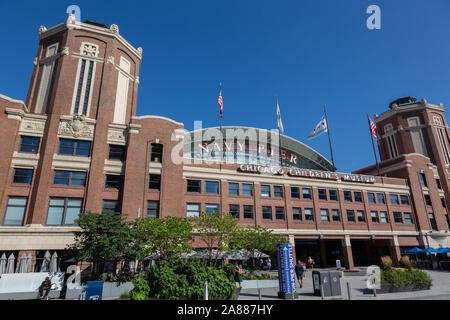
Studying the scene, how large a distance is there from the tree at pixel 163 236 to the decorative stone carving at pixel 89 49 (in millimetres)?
24260

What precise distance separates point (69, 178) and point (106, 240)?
12.5m

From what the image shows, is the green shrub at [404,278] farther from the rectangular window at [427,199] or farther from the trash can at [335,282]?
the rectangular window at [427,199]

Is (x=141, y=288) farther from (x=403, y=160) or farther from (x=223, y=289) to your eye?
(x=403, y=160)

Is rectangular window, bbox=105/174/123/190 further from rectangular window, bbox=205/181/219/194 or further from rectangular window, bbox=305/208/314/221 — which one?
rectangular window, bbox=305/208/314/221

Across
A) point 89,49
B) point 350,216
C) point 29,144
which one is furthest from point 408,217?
point 29,144

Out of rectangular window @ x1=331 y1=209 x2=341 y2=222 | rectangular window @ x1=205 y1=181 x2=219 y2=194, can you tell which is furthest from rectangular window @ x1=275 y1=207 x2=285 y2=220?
rectangular window @ x1=205 y1=181 x2=219 y2=194

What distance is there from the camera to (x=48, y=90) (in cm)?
3562

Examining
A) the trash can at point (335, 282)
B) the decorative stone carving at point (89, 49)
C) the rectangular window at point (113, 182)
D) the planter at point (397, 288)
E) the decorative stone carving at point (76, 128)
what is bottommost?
the planter at point (397, 288)

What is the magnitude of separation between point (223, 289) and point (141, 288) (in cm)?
385

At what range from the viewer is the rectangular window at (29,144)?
103 ft

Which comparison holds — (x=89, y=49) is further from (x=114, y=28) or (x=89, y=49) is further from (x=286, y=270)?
(x=286, y=270)

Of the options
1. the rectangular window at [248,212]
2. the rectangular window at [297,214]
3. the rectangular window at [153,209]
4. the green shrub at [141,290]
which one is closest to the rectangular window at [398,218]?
the rectangular window at [297,214]
